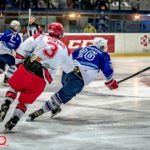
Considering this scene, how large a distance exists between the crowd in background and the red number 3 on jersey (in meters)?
14.2

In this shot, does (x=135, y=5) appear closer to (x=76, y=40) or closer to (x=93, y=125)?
(x=76, y=40)

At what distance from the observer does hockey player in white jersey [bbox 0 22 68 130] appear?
6362 millimetres

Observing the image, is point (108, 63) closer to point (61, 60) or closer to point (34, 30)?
point (61, 60)

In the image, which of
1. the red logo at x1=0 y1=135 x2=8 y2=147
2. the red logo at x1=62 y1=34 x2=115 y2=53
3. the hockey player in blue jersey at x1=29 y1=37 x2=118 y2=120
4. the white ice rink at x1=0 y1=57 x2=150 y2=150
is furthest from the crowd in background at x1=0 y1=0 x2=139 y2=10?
the red logo at x1=0 y1=135 x2=8 y2=147

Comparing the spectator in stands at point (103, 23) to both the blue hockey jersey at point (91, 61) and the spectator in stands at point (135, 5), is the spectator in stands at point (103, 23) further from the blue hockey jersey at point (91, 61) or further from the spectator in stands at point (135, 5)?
the blue hockey jersey at point (91, 61)

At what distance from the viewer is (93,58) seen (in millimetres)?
7402

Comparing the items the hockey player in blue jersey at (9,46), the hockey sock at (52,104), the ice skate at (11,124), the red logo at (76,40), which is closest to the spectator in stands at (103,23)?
the red logo at (76,40)

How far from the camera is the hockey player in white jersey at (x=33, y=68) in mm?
6362

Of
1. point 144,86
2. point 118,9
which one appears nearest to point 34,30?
point 144,86

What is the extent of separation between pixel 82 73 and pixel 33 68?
44.2 inches

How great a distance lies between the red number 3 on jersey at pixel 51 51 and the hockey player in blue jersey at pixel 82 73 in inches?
31.9

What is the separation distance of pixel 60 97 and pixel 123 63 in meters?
10.5

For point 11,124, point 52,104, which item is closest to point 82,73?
point 52,104

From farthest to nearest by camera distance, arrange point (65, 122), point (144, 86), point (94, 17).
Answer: point (94, 17) → point (144, 86) → point (65, 122)
